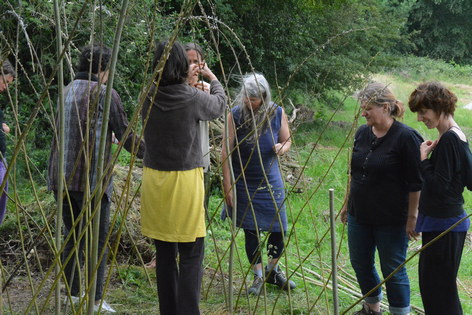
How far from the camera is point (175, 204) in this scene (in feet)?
Result: 9.23

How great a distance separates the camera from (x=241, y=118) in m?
3.66

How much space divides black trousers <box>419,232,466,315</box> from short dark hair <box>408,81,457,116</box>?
0.58 metres

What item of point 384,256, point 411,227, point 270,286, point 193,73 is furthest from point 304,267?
point 193,73

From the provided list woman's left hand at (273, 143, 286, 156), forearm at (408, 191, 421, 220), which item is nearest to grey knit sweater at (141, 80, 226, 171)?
woman's left hand at (273, 143, 286, 156)

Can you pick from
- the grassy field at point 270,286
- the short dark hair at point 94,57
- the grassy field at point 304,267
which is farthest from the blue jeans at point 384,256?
the short dark hair at point 94,57

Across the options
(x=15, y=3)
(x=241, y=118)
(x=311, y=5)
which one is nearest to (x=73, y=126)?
(x=241, y=118)

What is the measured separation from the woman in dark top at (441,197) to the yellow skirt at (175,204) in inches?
41.5

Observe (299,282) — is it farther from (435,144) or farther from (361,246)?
(435,144)

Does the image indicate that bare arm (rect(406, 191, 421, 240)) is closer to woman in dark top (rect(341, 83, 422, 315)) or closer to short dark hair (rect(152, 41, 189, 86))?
woman in dark top (rect(341, 83, 422, 315))

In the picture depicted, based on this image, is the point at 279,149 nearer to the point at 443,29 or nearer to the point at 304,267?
the point at 304,267

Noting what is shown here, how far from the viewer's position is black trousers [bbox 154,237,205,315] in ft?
9.53

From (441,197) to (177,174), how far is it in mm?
1208

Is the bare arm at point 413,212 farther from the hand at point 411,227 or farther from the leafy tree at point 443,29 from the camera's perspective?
the leafy tree at point 443,29

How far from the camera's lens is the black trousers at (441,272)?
9.44 ft
